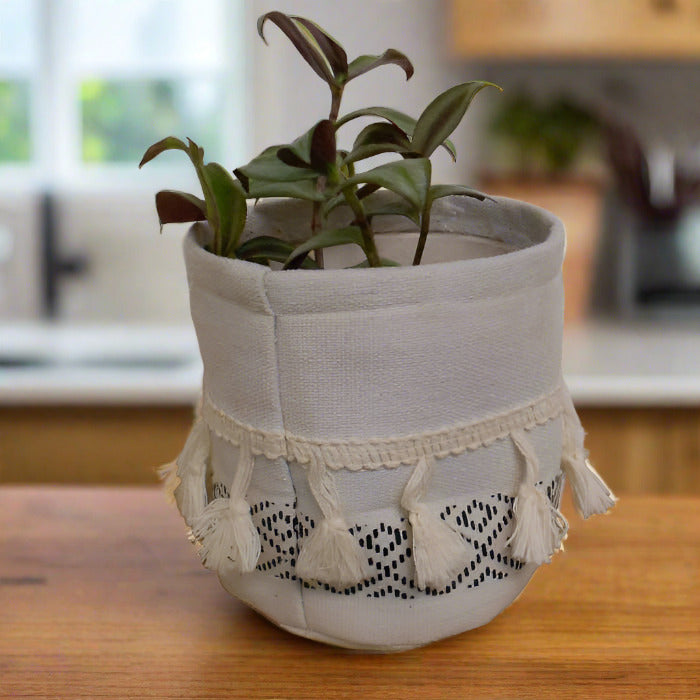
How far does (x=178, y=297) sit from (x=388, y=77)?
2.15 ft

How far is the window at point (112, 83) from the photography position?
85.2 inches

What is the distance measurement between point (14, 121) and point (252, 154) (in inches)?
21.4

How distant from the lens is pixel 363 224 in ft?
1.71

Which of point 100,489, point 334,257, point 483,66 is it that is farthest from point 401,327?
point 483,66

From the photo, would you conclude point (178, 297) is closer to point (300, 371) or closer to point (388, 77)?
point (388, 77)

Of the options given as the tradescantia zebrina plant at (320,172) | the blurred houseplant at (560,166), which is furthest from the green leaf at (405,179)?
the blurred houseplant at (560,166)

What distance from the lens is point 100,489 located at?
0.80 meters

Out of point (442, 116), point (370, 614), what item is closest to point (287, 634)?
point (370, 614)

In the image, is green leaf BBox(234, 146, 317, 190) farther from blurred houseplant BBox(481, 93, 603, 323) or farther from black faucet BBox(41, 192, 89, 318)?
black faucet BBox(41, 192, 89, 318)

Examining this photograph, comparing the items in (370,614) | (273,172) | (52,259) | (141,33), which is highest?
(141,33)

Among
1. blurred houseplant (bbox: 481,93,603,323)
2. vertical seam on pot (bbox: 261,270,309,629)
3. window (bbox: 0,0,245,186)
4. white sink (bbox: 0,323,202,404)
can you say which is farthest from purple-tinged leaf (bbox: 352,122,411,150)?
window (bbox: 0,0,245,186)

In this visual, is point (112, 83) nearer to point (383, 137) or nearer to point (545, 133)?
point (545, 133)

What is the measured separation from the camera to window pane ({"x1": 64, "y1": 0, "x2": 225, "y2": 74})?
7.09 feet

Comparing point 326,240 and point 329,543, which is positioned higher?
point 326,240
